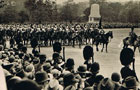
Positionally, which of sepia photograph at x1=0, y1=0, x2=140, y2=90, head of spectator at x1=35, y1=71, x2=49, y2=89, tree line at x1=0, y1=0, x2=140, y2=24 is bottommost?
tree line at x1=0, y1=0, x2=140, y2=24

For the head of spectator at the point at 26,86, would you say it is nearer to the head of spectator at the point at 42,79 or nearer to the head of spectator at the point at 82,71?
the head of spectator at the point at 42,79

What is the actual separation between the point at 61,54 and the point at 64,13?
68531 mm

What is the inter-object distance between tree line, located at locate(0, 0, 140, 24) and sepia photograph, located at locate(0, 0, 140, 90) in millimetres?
230

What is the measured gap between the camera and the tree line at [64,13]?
68.8 meters

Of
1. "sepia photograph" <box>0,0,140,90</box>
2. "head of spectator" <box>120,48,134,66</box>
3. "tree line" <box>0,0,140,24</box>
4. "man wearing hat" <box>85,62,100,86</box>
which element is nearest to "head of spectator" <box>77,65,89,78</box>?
"sepia photograph" <box>0,0,140,90</box>

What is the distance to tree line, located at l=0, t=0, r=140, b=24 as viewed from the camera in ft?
226

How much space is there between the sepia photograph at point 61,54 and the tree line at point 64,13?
230 mm

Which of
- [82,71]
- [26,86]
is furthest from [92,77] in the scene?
[26,86]

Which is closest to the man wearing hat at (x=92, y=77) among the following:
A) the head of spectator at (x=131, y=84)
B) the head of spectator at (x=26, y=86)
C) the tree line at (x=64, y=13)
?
the head of spectator at (x=131, y=84)

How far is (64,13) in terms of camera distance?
86625 mm

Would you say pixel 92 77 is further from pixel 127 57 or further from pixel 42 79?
pixel 127 57

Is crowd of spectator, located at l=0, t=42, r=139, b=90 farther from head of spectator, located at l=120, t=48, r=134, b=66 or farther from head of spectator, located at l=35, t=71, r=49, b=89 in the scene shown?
head of spectator, located at l=120, t=48, r=134, b=66

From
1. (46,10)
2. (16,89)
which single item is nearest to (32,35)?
(16,89)

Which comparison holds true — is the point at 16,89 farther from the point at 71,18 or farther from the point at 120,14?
the point at 120,14
